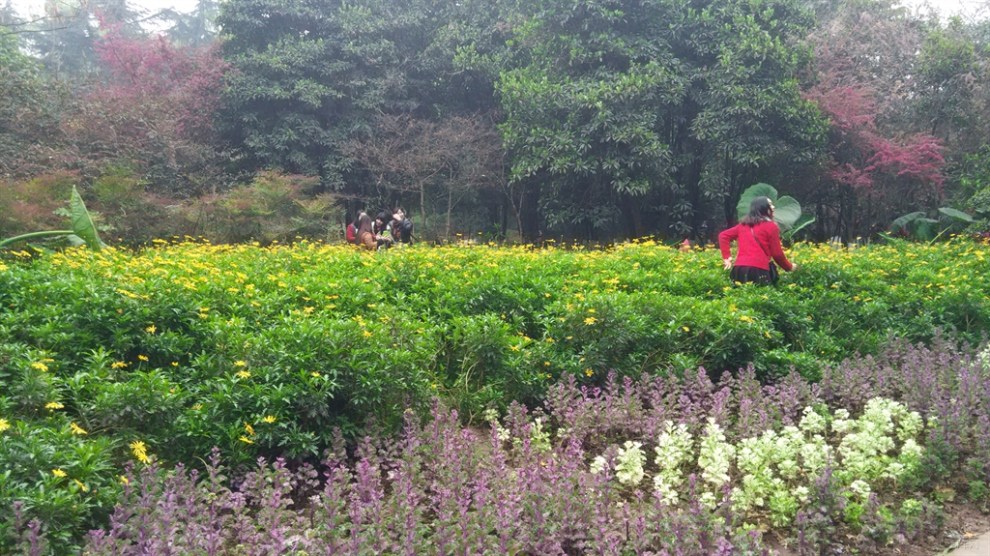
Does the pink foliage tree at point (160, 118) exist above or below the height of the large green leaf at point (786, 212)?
above

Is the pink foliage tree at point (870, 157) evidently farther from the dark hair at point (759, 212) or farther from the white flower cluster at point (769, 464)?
the white flower cluster at point (769, 464)

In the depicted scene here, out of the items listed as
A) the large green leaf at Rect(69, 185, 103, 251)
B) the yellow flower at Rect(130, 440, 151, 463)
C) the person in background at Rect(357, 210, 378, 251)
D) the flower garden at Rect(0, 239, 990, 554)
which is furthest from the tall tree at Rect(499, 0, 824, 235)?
the yellow flower at Rect(130, 440, 151, 463)

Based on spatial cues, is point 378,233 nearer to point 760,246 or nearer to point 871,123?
point 760,246

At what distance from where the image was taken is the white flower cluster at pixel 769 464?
3193 mm

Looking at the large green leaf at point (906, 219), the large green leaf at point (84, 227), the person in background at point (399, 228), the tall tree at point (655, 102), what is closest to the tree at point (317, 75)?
the tall tree at point (655, 102)

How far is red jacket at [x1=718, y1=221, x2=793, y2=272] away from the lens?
6680 millimetres

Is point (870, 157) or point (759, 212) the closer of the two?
point (759, 212)

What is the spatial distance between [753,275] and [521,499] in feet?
15.1

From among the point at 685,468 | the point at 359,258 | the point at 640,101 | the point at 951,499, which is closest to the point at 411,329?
the point at 685,468

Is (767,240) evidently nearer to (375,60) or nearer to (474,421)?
(474,421)

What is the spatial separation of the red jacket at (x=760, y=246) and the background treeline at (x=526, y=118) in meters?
8.57

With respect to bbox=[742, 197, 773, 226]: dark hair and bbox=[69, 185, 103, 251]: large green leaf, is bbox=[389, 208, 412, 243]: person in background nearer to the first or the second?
bbox=[69, 185, 103, 251]: large green leaf

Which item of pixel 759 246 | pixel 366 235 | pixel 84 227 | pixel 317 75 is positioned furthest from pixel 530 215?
pixel 759 246

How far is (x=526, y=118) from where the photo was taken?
16.9 meters
